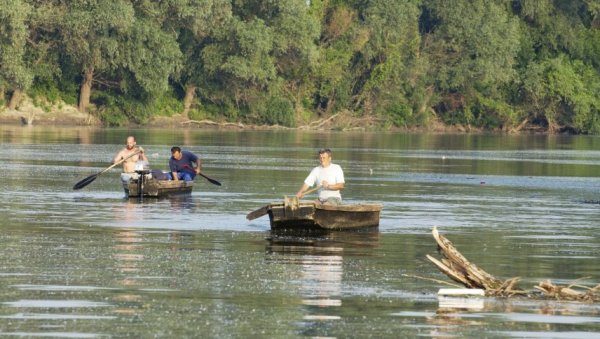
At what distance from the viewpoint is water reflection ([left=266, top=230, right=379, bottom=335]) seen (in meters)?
17.3

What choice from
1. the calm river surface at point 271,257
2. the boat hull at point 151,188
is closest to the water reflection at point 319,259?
the calm river surface at point 271,257

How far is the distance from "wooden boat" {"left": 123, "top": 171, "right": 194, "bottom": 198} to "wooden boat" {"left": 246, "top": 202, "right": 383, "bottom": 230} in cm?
772

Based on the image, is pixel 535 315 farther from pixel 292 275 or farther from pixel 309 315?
pixel 292 275

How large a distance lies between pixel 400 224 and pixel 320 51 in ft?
245

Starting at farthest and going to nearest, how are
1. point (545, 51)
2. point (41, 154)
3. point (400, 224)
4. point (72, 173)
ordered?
point (545, 51), point (41, 154), point (72, 173), point (400, 224)

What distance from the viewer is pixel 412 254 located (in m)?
23.5

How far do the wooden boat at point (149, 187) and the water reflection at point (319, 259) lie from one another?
27.7ft

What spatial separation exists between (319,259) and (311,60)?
74.5 metres

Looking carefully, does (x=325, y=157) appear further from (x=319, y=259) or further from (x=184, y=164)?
(x=184, y=164)

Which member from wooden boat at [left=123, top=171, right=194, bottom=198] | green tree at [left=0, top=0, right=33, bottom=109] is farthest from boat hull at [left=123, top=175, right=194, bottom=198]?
green tree at [left=0, top=0, right=33, bottom=109]

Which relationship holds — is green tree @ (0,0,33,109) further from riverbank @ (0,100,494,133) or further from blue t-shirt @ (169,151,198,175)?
blue t-shirt @ (169,151,198,175)

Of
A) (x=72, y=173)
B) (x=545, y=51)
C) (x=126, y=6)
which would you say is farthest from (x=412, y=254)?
(x=545, y=51)

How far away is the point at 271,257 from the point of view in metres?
22.5

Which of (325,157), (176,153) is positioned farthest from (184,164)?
(325,157)
